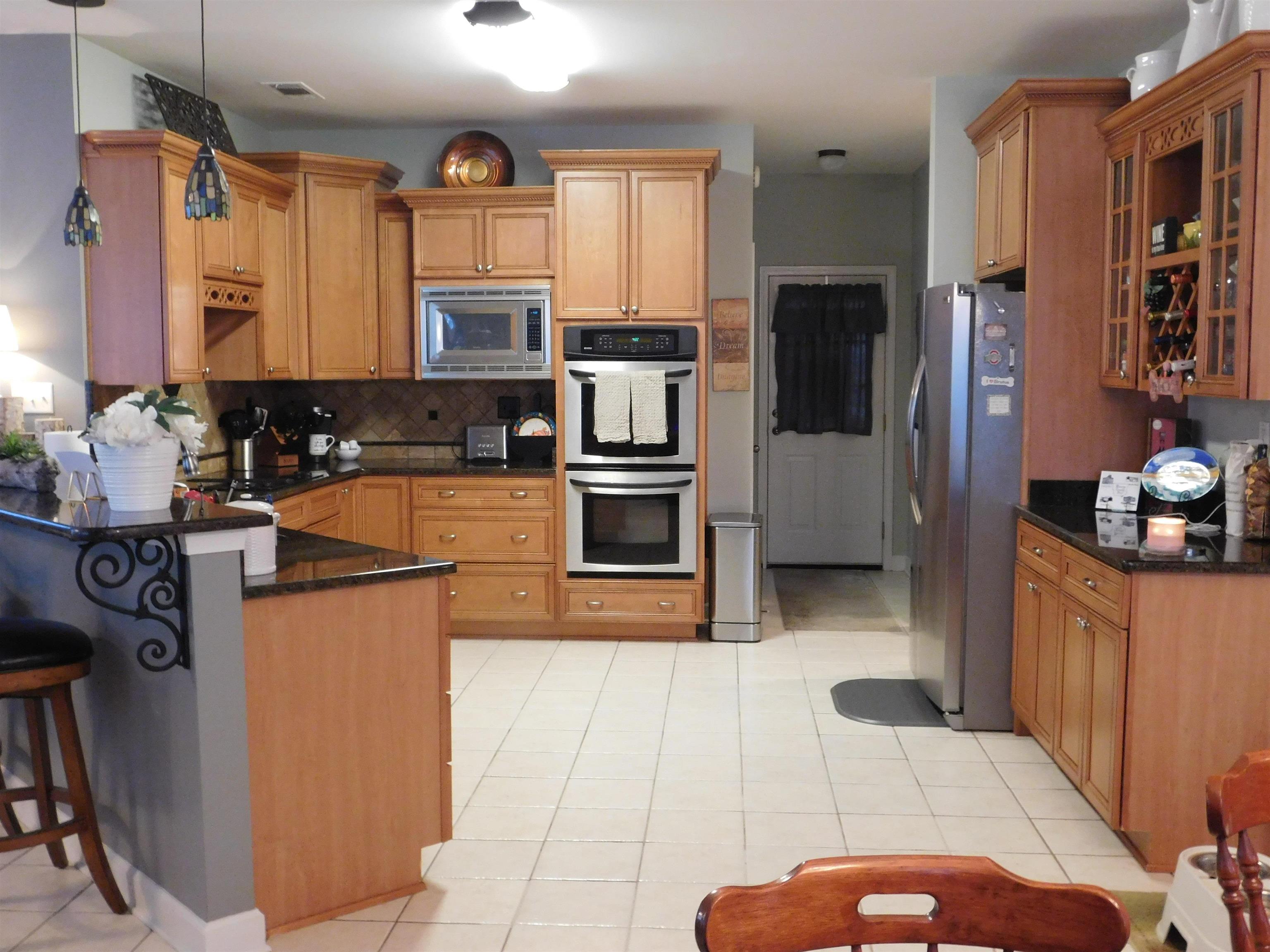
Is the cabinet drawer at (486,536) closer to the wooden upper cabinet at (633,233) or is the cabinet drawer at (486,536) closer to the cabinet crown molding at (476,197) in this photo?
the wooden upper cabinet at (633,233)

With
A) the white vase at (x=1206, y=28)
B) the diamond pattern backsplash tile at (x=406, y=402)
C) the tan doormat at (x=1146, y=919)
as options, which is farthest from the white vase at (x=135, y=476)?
the diamond pattern backsplash tile at (x=406, y=402)

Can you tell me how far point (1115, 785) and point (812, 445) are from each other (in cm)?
472

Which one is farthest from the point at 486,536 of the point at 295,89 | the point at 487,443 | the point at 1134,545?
the point at 1134,545

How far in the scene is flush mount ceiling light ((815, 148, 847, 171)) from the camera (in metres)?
6.66

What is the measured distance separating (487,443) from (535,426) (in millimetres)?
283

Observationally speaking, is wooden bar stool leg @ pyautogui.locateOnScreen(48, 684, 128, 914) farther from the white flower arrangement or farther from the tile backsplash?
the tile backsplash

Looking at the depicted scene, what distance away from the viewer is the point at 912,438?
14.7ft

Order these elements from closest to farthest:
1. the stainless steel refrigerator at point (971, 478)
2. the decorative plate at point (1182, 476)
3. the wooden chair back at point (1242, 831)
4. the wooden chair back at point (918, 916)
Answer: the wooden chair back at point (918, 916) < the wooden chair back at point (1242, 831) < the decorative plate at point (1182, 476) < the stainless steel refrigerator at point (971, 478)

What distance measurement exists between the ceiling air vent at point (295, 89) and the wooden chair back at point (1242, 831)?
15.4ft

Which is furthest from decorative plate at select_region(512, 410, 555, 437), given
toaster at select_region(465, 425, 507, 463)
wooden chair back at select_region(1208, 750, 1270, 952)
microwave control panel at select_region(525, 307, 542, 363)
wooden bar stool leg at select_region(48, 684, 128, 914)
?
wooden chair back at select_region(1208, 750, 1270, 952)

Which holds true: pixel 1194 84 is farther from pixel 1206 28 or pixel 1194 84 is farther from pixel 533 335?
pixel 533 335

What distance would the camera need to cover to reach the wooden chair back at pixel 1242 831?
1429 mm

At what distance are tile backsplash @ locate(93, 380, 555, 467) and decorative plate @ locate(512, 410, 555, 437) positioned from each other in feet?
0.66

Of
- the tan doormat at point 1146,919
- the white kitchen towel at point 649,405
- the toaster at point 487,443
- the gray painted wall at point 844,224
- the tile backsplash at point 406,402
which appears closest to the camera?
the tan doormat at point 1146,919
